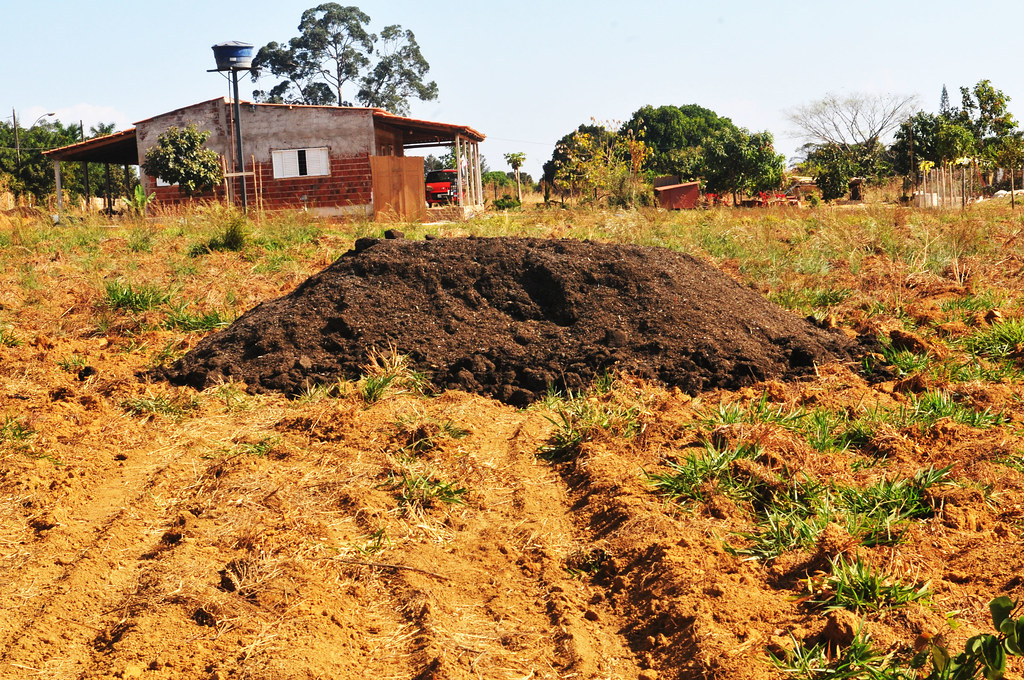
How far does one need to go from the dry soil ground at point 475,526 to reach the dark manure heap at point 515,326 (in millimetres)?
285

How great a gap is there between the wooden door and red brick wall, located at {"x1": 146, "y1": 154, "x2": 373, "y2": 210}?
117 centimetres

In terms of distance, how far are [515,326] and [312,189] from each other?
747 inches

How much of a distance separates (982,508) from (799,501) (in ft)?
2.41

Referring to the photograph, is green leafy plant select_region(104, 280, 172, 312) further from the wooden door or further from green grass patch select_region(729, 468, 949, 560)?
the wooden door

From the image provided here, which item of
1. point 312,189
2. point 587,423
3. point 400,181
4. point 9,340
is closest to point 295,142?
point 312,189

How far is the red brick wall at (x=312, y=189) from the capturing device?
23719 millimetres

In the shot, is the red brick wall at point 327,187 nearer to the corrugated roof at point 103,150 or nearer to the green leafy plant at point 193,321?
the corrugated roof at point 103,150

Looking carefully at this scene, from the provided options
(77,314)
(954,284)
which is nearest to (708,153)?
(954,284)

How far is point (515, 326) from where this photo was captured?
21.8 feet

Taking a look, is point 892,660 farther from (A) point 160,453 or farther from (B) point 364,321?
(B) point 364,321

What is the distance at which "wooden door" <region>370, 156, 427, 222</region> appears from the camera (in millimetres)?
22188

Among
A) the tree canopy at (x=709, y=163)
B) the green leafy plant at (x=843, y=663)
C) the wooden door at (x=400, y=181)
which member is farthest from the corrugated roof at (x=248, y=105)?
the green leafy plant at (x=843, y=663)

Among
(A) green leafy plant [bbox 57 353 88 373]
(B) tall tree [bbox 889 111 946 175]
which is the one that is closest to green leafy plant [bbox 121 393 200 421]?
(A) green leafy plant [bbox 57 353 88 373]

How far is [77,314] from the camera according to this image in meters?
8.04
